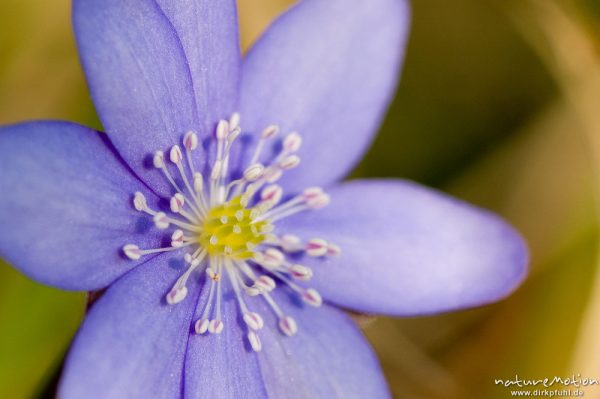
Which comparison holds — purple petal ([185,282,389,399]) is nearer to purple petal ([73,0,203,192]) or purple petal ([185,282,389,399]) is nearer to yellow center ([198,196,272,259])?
yellow center ([198,196,272,259])

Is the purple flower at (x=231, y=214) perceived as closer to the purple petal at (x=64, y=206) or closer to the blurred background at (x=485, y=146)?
the purple petal at (x=64, y=206)

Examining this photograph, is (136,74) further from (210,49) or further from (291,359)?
(291,359)

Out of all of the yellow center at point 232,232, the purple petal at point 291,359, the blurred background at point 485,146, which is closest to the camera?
the purple petal at point 291,359

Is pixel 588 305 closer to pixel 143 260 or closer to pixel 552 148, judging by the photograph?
pixel 552 148

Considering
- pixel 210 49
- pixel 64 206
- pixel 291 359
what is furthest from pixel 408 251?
pixel 64 206

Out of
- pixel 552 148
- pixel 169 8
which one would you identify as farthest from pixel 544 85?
pixel 169 8

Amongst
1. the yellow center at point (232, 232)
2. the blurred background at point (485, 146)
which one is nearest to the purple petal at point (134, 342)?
the yellow center at point (232, 232)
